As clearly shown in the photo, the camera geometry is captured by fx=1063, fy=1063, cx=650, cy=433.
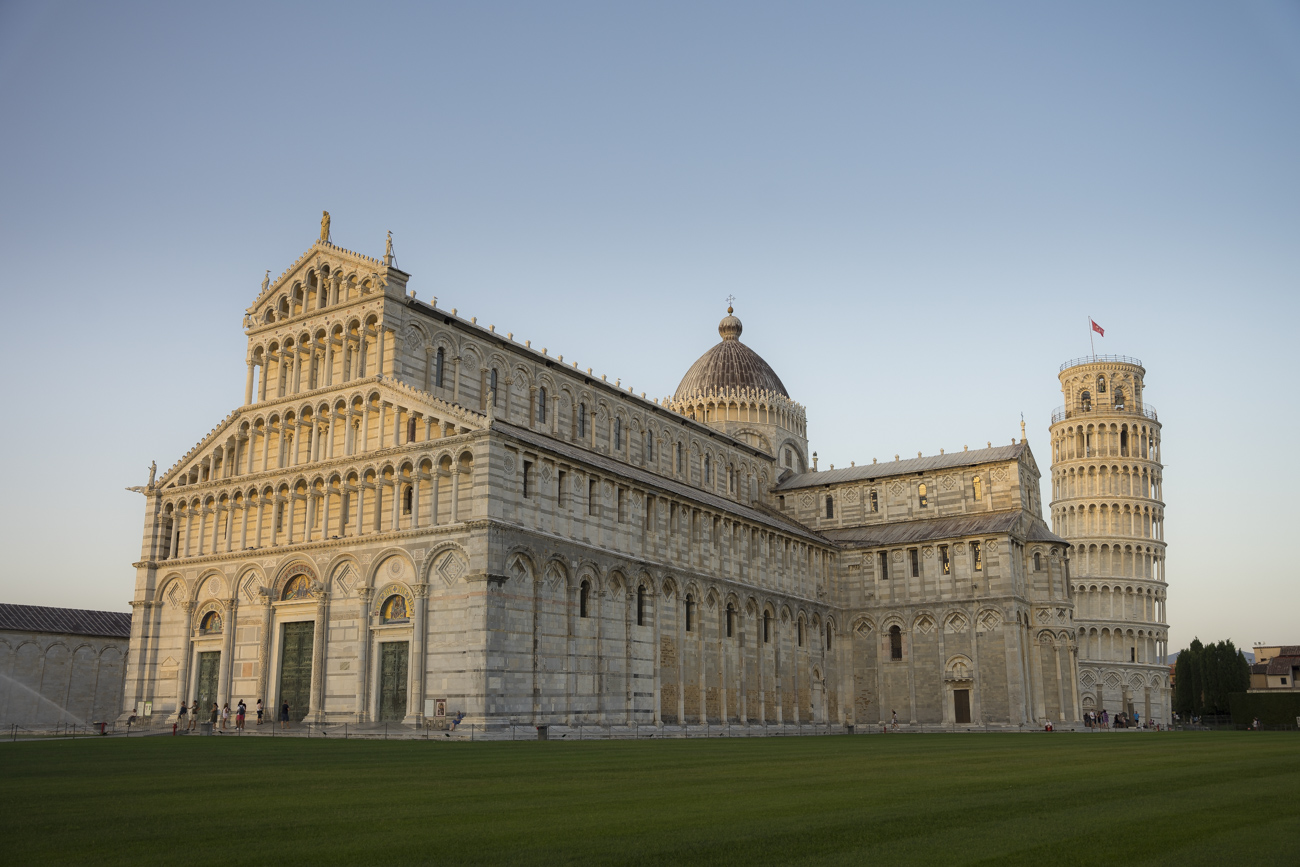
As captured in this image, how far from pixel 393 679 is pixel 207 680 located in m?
11.8

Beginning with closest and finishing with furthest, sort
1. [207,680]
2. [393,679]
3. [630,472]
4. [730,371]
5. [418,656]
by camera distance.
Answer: [418,656], [393,679], [207,680], [630,472], [730,371]

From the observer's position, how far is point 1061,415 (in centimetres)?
10012

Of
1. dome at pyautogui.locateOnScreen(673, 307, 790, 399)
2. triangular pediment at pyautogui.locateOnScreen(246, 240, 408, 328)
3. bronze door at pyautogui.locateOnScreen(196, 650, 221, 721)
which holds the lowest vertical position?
bronze door at pyautogui.locateOnScreen(196, 650, 221, 721)

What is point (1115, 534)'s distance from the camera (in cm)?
9525

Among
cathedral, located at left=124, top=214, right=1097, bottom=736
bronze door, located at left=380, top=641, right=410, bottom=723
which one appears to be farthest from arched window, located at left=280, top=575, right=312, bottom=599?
bronze door, located at left=380, top=641, right=410, bottom=723

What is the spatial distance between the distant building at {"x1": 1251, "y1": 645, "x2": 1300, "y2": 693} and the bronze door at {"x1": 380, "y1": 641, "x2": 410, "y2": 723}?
Result: 305 ft

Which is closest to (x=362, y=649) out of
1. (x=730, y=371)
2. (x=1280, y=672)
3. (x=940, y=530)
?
(x=940, y=530)

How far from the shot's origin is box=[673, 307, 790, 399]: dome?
8062 centimetres

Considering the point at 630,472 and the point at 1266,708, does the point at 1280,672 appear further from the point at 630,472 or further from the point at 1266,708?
the point at 630,472

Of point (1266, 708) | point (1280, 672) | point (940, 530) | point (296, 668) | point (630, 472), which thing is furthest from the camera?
point (1280, 672)

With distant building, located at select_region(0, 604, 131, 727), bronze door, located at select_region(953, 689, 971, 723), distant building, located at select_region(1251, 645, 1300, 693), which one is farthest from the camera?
distant building, located at select_region(1251, 645, 1300, 693)

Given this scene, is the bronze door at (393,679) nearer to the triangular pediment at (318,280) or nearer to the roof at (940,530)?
the triangular pediment at (318,280)

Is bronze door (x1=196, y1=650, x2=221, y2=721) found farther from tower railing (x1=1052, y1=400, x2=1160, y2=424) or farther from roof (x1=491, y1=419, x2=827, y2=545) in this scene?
tower railing (x1=1052, y1=400, x2=1160, y2=424)

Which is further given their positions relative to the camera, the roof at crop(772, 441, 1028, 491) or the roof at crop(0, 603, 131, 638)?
the roof at crop(772, 441, 1028, 491)
